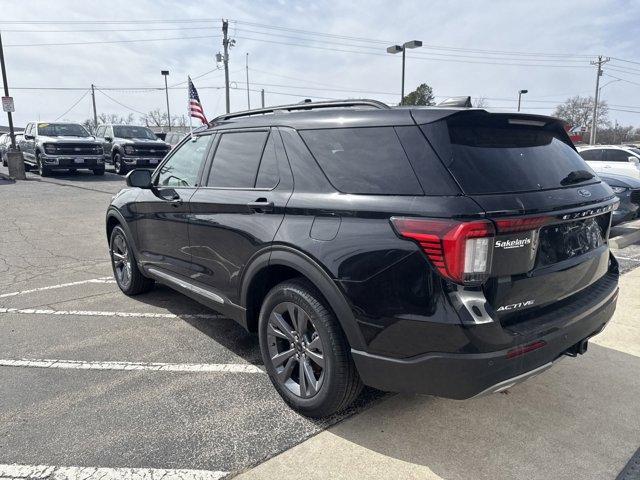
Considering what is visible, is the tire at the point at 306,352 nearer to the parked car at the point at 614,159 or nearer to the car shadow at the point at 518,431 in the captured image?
the car shadow at the point at 518,431

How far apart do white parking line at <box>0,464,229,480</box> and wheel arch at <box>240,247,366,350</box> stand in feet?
3.21

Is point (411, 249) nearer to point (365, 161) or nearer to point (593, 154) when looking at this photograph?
point (365, 161)

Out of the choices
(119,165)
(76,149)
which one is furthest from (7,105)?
(119,165)

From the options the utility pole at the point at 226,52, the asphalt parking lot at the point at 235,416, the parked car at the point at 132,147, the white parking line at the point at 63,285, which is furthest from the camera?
the utility pole at the point at 226,52

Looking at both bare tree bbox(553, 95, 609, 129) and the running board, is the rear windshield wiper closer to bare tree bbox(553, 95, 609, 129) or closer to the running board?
the running board

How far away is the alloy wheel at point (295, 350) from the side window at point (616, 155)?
1644cm

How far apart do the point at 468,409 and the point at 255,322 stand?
152 cm

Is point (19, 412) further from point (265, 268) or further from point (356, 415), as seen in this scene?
point (356, 415)

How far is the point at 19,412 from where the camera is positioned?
2.98 metres

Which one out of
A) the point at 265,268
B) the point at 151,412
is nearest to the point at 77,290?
the point at 151,412

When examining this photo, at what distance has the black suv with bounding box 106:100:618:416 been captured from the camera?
219 centimetres

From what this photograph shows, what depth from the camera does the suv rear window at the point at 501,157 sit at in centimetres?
231

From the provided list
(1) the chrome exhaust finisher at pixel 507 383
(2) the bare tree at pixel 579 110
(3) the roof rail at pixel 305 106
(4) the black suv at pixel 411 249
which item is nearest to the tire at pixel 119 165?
(3) the roof rail at pixel 305 106

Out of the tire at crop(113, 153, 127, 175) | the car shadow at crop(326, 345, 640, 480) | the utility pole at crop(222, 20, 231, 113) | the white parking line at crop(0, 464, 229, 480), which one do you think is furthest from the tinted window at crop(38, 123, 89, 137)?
the car shadow at crop(326, 345, 640, 480)
